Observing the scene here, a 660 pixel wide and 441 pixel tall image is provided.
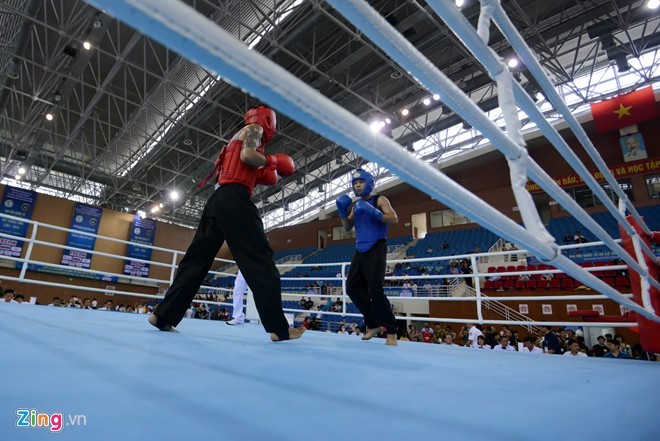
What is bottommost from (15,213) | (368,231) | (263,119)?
(368,231)

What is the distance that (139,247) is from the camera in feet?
45.5

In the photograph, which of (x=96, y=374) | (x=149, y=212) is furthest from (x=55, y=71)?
(x=96, y=374)

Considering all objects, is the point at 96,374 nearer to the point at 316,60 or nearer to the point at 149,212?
the point at 316,60

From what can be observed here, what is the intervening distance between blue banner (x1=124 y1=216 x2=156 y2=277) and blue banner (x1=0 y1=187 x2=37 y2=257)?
319 cm

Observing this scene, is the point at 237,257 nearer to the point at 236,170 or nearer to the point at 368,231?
the point at 236,170

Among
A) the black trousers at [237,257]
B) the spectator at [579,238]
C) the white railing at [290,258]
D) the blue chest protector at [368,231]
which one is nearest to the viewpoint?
the black trousers at [237,257]

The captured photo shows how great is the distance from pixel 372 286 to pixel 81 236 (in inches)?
549

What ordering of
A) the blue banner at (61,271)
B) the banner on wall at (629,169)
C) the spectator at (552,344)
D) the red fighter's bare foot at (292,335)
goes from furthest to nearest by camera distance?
the blue banner at (61,271), the banner on wall at (629,169), the spectator at (552,344), the red fighter's bare foot at (292,335)

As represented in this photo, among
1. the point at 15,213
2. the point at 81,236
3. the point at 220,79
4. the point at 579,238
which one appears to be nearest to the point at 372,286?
the point at 220,79

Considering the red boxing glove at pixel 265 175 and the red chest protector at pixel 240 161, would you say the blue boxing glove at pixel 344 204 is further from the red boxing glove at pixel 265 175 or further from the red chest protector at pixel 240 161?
the red chest protector at pixel 240 161

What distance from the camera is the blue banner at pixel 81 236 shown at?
1214 centimetres

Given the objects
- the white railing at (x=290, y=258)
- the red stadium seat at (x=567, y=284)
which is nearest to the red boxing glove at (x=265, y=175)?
the red stadium seat at (x=567, y=284)
